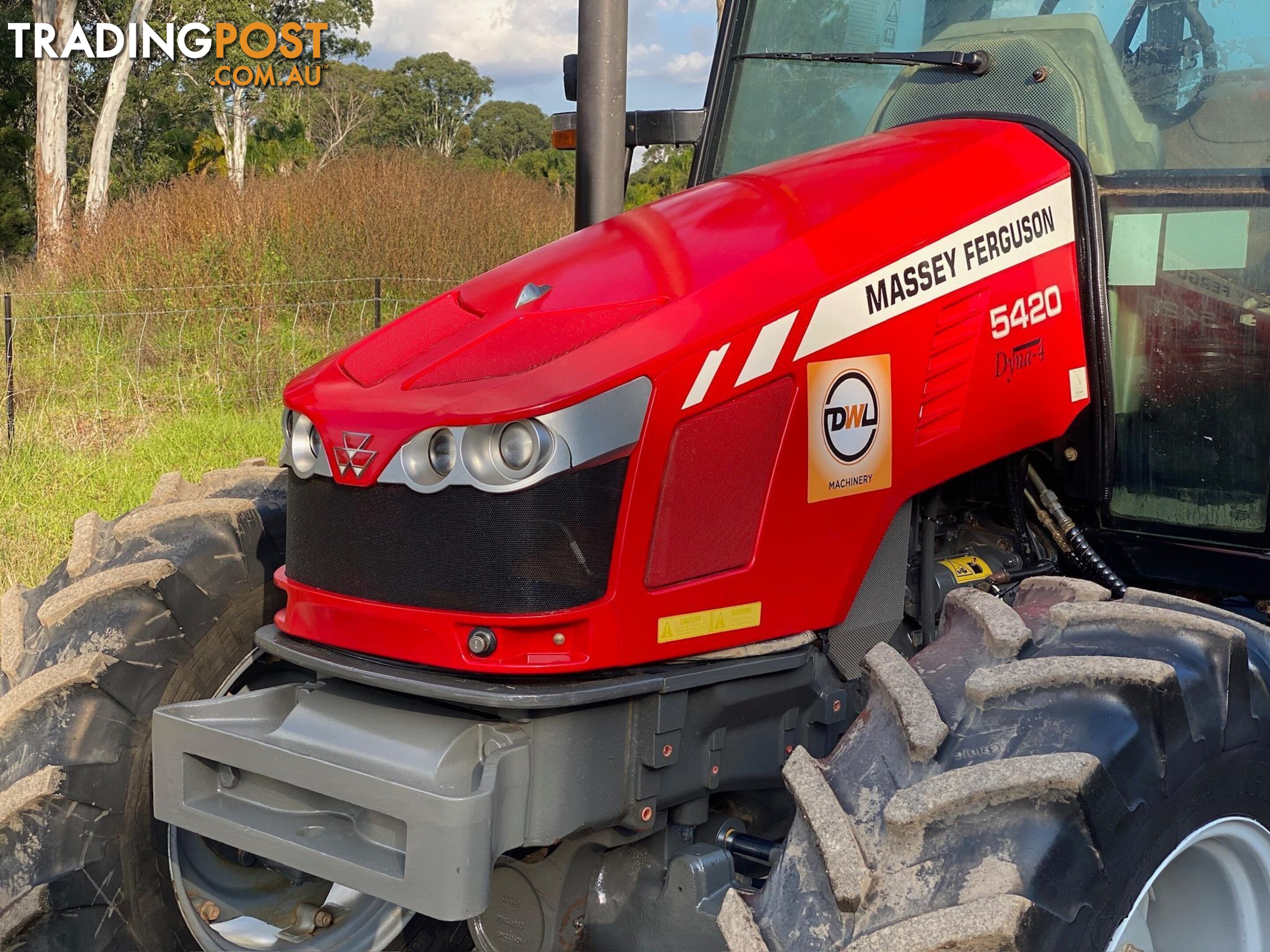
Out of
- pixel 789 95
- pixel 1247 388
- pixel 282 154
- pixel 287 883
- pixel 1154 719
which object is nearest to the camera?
pixel 1154 719

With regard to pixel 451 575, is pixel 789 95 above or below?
above

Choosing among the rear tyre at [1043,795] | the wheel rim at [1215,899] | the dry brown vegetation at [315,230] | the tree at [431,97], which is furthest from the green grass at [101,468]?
the tree at [431,97]

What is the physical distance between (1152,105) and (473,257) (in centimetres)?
1014

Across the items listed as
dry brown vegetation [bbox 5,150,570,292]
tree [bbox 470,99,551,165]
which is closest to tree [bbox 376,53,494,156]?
tree [bbox 470,99,551,165]

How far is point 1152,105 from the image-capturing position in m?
2.62

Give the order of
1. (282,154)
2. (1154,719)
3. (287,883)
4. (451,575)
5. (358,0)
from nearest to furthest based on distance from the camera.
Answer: (1154,719)
(451,575)
(287,883)
(282,154)
(358,0)

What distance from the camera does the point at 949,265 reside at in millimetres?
2264

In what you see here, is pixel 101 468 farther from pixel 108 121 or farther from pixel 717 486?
pixel 108 121

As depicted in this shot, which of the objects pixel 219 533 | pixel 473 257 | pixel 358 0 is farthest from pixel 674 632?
pixel 358 0

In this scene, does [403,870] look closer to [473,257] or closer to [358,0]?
[473,257]

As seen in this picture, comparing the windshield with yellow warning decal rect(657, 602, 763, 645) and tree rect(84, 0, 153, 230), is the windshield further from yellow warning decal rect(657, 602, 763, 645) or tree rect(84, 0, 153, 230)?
tree rect(84, 0, 153, 230)

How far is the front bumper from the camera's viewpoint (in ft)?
6.32

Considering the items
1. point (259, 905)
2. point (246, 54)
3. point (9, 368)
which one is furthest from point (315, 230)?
point (246, 54)

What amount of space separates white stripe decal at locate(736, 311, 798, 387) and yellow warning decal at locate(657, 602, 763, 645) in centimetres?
37
